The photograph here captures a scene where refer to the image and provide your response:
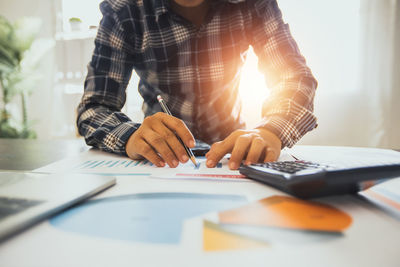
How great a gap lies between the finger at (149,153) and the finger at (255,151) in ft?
0.50

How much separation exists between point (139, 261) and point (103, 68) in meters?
0.65

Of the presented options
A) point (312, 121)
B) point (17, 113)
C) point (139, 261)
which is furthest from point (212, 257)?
point (17, 113)

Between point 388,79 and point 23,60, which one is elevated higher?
point 23,60

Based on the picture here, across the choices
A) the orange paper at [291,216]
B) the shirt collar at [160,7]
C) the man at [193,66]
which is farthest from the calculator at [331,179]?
the shirt collar at [160,7]

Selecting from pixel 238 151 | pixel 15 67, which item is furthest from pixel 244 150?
pixel 15 67

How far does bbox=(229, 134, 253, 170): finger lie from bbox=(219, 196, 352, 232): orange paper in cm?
16

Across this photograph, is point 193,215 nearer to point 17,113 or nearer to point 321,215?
point 321,215

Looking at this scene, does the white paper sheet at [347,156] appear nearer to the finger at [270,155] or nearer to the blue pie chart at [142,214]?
the finger at [270,155]

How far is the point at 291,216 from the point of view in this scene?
21cm

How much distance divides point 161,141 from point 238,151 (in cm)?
14

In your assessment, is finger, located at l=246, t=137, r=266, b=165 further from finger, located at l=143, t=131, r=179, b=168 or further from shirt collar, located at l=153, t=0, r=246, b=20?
shirt collar, located at l=153, t=0, r=246, b=20

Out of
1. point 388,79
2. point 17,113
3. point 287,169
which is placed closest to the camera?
point 287,169

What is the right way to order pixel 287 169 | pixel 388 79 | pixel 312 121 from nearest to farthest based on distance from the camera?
1. pixel 287 169
2. pixel 312 121
3. pixel 388 79

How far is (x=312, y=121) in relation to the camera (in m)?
0.57
